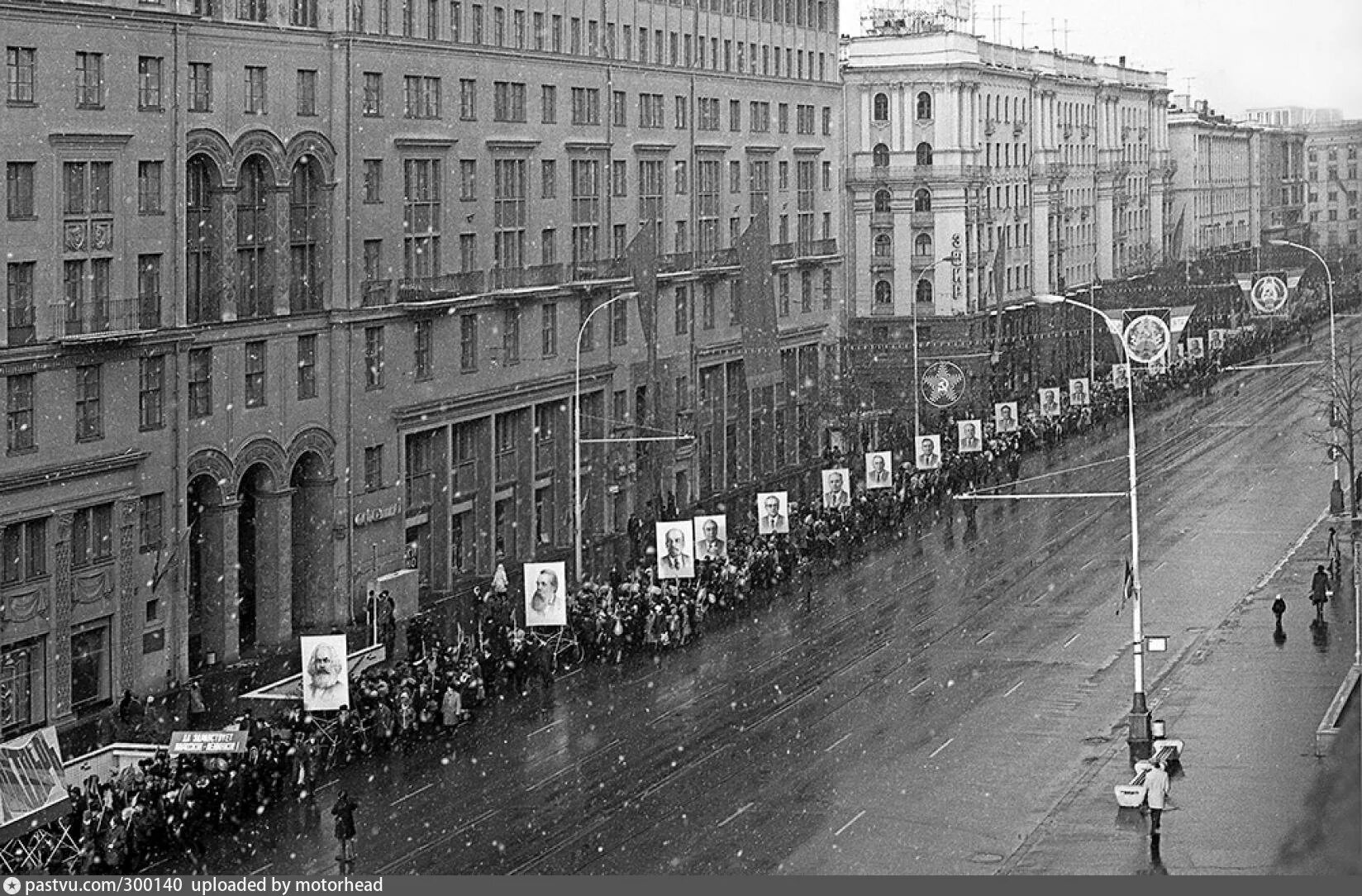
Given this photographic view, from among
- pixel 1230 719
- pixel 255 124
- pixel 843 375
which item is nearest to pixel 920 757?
pixel 1230 719

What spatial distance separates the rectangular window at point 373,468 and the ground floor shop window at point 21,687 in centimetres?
1615

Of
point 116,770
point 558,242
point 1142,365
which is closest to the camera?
point 116,770

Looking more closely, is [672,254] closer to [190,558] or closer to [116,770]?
Result: [190,558]

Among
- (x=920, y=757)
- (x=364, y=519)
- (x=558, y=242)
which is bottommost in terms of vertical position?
(x=920, y=757)

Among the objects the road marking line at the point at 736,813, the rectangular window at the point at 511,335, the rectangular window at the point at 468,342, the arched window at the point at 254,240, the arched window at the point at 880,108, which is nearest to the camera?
the road marking line at the point at 736,813

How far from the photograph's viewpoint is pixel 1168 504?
88.8m

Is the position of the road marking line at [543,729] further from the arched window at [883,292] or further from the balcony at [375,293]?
the arched window at [883,292]

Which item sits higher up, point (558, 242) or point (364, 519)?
point (558, 242)

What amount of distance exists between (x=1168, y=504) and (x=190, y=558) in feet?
133

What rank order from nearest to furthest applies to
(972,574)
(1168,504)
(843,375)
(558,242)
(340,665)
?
(340,665)
(972,574)
(558,242)
(1168,504)
(843,375)

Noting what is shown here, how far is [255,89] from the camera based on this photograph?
6425 centimetres

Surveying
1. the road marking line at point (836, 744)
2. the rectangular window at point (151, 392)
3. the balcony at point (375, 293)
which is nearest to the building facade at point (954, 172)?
the balcony at point (375, 293)

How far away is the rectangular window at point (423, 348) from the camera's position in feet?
240

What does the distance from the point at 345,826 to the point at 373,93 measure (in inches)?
1327
